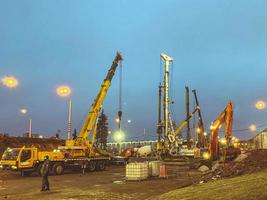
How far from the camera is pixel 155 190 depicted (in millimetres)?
20266

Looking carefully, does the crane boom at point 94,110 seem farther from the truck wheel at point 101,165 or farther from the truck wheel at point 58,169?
the truck wheel at point 58,169

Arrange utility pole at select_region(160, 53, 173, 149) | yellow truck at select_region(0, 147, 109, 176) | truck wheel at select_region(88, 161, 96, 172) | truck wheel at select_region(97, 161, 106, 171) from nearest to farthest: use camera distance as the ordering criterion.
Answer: yellow truck at select_region(0, 147, 109, 176)
truck wheel at select_region(88, 161, 96, 172)
truck wheel at select_region(97, 161, 106, 171)
utility pole at select_region(160, 53, 173, 149)

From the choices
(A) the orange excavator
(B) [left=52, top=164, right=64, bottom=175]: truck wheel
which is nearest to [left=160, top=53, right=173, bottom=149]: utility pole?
(A) the orange excavator

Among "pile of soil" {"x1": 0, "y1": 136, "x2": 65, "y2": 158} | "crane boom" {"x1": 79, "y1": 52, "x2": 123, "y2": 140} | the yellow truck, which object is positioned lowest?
the yellow truck

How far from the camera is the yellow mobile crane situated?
3204cm

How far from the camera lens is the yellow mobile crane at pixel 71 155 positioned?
32041 millimetres

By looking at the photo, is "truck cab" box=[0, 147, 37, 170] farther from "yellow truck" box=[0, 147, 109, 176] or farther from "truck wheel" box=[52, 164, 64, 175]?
"truck wheel" box=[52, 164, 64, 175]

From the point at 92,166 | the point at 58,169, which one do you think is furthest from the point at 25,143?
the point at 58,169

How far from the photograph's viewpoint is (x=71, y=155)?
3616 centimetres

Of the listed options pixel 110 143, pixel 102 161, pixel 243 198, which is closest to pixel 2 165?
pixel 102 161

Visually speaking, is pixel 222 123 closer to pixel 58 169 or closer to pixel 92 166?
pixel 92 166

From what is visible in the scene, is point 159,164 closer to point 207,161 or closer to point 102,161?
point 207,161

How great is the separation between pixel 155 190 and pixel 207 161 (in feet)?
52.3

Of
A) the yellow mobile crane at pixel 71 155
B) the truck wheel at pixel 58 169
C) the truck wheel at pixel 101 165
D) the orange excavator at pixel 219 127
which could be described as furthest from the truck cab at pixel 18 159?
the orange excavator at pixel 219 127
